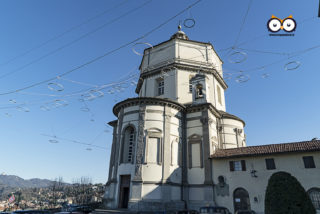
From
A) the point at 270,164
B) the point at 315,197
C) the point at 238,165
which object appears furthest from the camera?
the point at 238,165

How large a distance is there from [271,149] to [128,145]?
47.4ft

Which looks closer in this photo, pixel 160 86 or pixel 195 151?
pixel 195 151

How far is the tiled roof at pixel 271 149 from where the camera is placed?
57.5 ft

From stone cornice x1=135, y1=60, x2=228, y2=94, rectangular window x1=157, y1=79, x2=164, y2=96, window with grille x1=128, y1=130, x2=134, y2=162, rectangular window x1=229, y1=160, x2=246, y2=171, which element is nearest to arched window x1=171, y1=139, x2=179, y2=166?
window with grille x1=128, y1=130, x2=134, y2=162

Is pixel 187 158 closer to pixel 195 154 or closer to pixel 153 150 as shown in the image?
pixel 195 154

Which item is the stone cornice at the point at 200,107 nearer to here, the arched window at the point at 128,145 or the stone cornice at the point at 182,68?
the stone cornice at the point at 182,68

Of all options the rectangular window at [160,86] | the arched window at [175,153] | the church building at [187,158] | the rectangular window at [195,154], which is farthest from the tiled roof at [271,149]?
the rectangular window at [160,86]

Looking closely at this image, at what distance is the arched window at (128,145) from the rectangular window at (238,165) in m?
10.2

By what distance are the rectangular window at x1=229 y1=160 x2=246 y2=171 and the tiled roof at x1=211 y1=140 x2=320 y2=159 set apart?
2.60 feet

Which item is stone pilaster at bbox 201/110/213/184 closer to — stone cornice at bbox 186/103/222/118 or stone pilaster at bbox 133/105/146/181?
stone cornice at bbox 186/103/222/118

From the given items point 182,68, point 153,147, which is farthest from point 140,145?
point 182,68

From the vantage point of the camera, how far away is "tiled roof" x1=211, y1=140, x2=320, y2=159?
17.5 metres

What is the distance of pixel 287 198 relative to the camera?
914 centimetres

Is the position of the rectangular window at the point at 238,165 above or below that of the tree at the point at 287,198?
above
